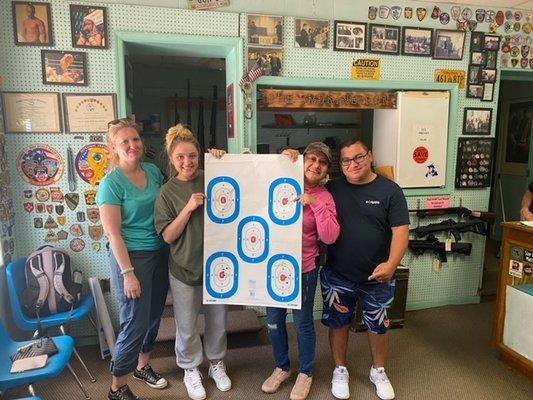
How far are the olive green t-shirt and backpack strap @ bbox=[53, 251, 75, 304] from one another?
0.84m

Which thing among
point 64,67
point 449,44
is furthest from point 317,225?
point 449,44

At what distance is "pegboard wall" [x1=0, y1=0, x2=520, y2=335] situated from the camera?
251 cm

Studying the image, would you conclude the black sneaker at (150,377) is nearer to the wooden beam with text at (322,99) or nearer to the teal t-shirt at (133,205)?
the teal t-shirt at (133,205)

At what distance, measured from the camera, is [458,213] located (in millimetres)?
3346

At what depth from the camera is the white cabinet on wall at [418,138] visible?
313 cm

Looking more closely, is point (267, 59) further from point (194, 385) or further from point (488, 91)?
point (194, 385)

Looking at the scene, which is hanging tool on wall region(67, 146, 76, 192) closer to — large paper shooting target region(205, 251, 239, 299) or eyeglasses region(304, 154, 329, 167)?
large paper shooting target region(205, 251, 239, 299)

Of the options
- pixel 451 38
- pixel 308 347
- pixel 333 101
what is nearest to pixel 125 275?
pixel 308 347

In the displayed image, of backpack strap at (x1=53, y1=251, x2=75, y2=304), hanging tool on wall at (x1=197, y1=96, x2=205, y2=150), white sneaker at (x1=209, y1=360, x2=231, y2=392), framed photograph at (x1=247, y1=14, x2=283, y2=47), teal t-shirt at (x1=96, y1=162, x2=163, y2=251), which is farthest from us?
hanging tool on wall at (x1=197, y1=96, x2=205, y2=150)

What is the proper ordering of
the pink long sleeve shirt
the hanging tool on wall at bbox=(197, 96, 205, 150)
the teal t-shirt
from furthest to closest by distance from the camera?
the hanging tool on wall at bbox=(197, 96, 205, 150) → the pink long sleeve shirt → the teal t-shirt

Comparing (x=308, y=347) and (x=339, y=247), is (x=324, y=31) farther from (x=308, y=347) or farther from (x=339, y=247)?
(x=308, y=347)

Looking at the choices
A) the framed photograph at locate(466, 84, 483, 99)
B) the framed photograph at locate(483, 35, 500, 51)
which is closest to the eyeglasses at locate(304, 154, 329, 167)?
the framed photograph at locate(466, 84, 483, 99)

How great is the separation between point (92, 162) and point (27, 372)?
1.38m

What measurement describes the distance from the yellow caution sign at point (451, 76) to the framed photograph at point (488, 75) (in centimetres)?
18
